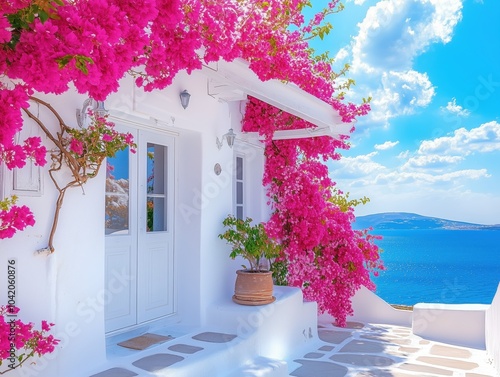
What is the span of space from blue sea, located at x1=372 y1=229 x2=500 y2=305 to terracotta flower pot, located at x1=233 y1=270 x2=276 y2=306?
3.82 metres

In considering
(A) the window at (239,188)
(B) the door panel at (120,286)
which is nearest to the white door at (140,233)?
(B) the door panel at (120,286)

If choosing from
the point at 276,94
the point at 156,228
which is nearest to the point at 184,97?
the point at 276,94

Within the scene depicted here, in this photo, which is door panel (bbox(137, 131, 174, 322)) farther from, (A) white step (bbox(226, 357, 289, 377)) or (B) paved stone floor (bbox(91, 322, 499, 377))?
(A) white step (bbox(226, 357, 289, 377))

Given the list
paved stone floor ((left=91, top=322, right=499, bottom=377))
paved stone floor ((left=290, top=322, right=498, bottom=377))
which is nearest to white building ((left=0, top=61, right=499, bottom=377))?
paved stone floor ((left=91, top=322, right=499, bottom=377))

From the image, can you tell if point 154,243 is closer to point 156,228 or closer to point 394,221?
point 156,228

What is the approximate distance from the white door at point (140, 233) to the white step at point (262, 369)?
4.69 feet

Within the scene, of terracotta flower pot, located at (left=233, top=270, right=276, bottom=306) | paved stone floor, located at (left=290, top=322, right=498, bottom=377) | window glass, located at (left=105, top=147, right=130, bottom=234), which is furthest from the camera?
terracotta flower pot, located at (left=233, top=270, right=276, bottom=306)

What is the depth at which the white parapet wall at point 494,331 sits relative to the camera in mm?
6736

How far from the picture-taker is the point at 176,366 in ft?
15.5

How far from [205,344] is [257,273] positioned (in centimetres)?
154

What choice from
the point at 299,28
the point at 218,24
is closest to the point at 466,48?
the point at 299,28

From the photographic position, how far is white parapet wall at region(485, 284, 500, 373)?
6.74 m

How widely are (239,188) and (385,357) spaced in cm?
376

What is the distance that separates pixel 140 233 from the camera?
235 inches
